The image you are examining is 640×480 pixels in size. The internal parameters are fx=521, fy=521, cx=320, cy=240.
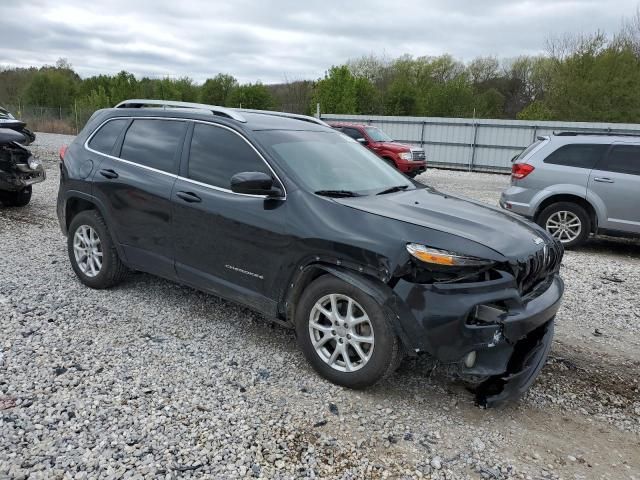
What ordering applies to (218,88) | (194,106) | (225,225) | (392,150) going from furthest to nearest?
(218,88) < (392,150) < (194,106) < (225,225)

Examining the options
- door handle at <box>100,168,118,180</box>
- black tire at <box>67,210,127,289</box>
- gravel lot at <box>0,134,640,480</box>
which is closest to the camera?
gravel lot at <box>0,134,640,480</box>

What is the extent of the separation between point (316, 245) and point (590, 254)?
589cm

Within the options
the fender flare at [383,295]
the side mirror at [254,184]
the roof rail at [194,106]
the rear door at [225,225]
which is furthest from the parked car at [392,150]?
the fender flare at [383,295]

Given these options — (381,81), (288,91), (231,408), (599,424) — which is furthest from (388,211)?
(381,81)

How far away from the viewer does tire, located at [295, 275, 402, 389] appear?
3.21 metres

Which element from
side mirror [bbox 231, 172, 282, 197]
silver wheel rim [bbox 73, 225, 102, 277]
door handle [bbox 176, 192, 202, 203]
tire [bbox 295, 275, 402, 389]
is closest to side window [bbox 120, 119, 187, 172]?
door handle [bbox 176, 192, 202, 203]

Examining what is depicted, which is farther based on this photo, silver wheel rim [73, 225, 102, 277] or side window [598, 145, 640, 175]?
side window [598, 145, 640, 175]

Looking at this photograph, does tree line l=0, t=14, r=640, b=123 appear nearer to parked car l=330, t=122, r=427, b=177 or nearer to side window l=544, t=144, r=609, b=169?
parked car l=330, t=122, r=427, b=177

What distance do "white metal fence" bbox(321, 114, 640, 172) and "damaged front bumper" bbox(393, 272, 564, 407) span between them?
19194 millimetres

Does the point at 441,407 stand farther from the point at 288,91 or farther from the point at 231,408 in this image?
the point at 288,91

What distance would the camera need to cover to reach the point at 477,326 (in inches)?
119

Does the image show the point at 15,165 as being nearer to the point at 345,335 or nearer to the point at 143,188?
the point at 143,188

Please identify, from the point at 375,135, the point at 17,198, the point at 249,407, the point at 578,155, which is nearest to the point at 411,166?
the point at 375,135

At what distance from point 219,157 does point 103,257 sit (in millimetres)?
1706
